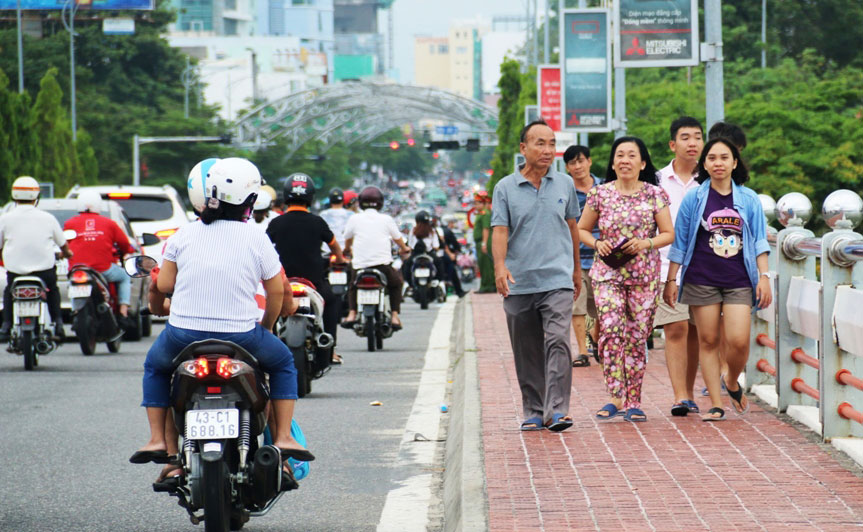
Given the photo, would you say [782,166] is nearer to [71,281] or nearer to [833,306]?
[71,281]

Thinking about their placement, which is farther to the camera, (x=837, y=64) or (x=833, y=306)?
(x=837, y=64)

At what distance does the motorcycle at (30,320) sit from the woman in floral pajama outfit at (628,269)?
275 inches

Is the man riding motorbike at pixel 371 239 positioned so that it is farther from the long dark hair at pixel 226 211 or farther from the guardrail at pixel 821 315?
the long dark hair at pixel 226 211

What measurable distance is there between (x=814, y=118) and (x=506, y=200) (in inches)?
1055

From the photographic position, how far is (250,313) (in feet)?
20.8

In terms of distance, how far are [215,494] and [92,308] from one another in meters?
10.1

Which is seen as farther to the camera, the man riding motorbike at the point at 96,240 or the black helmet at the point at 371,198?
the black helmet at the point at 371,198

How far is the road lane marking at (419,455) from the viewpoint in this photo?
7.07 metres

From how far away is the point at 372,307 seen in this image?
1599cm

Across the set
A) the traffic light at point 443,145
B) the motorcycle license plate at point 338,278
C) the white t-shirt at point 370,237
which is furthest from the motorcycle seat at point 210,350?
the traffic light at point 443,145

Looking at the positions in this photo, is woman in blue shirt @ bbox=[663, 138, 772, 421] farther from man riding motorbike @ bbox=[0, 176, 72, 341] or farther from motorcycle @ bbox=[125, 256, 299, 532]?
man riding motorbike @ bbox=[0, 176, 72, 341]

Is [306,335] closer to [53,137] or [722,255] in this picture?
[722,255]

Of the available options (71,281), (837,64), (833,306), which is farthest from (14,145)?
(833,306)

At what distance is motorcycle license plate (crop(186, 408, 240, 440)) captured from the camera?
5988 mm
